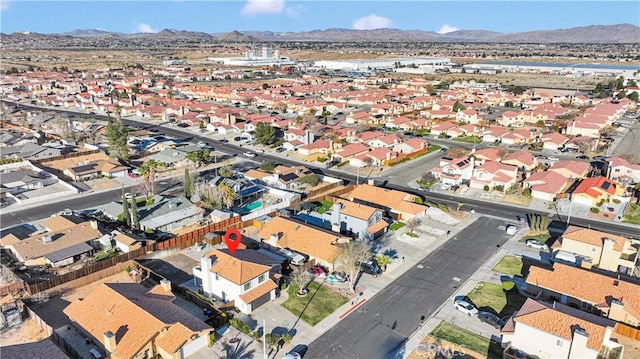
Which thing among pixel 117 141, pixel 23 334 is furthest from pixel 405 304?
pixel 117 141

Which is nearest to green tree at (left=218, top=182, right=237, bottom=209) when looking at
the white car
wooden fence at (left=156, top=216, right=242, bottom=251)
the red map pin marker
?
wooden fence at (left=156, top=216, right=242, bottom=251)

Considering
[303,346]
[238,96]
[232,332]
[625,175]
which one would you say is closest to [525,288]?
[303,346]

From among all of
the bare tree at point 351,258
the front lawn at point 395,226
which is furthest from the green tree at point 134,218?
the front lawn at point 395,226

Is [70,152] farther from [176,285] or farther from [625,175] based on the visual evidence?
[625,175]

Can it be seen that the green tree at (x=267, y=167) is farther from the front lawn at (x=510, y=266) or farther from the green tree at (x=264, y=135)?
the front lawn at (x=510, y=266)

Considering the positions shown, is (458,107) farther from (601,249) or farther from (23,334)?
(23,334)
